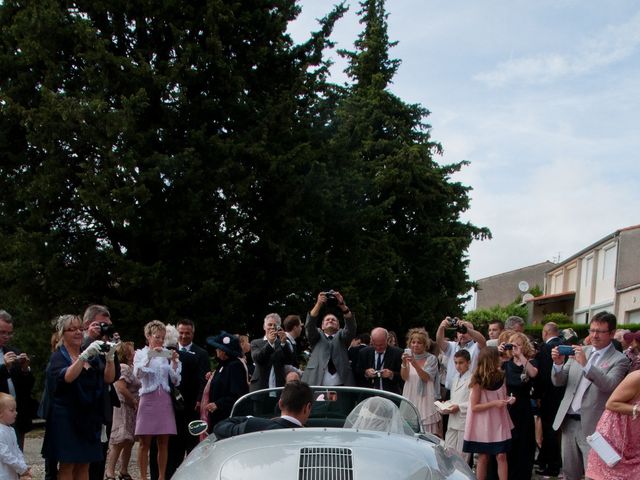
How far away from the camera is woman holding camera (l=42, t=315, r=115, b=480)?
721 centimetres

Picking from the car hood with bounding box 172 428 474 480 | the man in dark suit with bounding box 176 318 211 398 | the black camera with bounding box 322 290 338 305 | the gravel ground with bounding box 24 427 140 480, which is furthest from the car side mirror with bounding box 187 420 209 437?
the gravel ground with bounding box 24 427 140 480

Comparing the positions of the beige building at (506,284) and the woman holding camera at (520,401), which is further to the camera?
the beige building at (506,284)

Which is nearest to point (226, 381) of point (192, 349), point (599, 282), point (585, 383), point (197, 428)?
point (192, 349)

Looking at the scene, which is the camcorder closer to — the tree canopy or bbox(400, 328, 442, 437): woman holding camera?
bbox(400, 328, 442, 437): woman holding camera

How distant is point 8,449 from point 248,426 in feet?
8.42

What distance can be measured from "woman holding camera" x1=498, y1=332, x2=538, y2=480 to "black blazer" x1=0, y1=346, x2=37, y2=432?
18.4 ft

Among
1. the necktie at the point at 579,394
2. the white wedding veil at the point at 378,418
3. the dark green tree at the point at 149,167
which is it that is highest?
the dark green tree at the point at 149,167

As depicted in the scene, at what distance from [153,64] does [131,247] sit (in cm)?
444

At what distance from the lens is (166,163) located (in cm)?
1669

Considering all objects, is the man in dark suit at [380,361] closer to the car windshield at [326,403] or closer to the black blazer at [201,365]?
the black blazer at [201,365]

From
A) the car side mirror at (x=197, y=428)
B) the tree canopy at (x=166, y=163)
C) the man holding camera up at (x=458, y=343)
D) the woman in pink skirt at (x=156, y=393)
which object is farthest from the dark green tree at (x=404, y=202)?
the car side mirror at (x=197, y=428)

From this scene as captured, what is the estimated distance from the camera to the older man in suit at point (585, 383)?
774 cm

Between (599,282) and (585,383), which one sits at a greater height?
(599,282)

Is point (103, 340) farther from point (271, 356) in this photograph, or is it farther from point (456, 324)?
point (456, 324)
